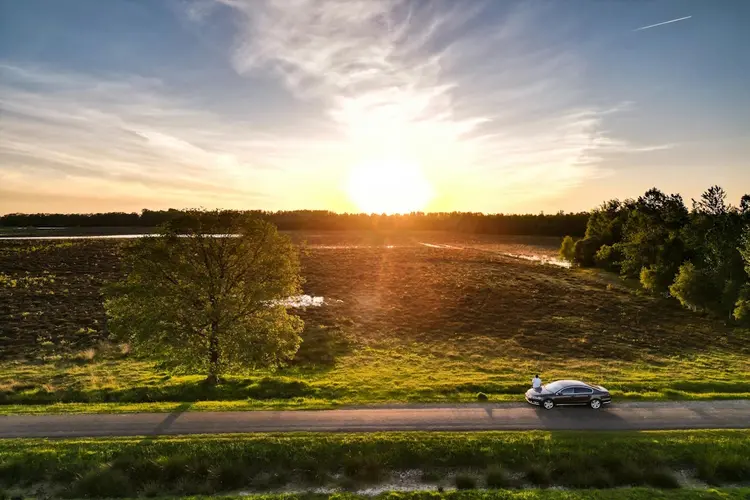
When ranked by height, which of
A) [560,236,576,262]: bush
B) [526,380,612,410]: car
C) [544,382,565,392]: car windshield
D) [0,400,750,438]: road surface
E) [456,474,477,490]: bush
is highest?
[560,236,576,262]: bush

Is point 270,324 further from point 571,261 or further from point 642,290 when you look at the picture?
point 571,261

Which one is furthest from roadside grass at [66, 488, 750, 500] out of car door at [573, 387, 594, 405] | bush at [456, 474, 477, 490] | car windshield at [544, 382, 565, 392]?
car windshield at [544, 382, 565, 392]

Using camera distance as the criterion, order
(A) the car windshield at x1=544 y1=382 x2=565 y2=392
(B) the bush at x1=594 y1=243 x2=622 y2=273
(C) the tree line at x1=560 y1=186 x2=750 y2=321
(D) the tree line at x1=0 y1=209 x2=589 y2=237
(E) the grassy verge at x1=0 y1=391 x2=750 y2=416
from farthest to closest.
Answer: (D) the tree line at x1=0 y1=209 x2=589 y2=237 → (B) the bush at x1=594 y1=243 x2=622 y2=273 → (C) the tree line at x1=560 y1=186 x2=750 y2=321 → (A) the car windshield at x1=544 y1=382 x2=565 y2=392 → (E) the grassy verge at x1=0 y1=391 x2=750 y2=416

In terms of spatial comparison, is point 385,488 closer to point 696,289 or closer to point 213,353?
point 213,353

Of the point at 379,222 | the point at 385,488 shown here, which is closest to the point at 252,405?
the point at 385,488

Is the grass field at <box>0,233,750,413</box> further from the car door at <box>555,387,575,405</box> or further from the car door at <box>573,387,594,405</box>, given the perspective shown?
the car door at <box>573,387,594,405</box>

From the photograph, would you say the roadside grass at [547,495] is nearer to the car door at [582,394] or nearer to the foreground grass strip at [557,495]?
the foreground grass strip at [557,495]

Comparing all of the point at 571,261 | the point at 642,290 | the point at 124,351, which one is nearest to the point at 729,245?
the point at 642,290

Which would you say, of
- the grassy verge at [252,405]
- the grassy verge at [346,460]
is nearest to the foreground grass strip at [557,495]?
the grassy verge at [346,460]
